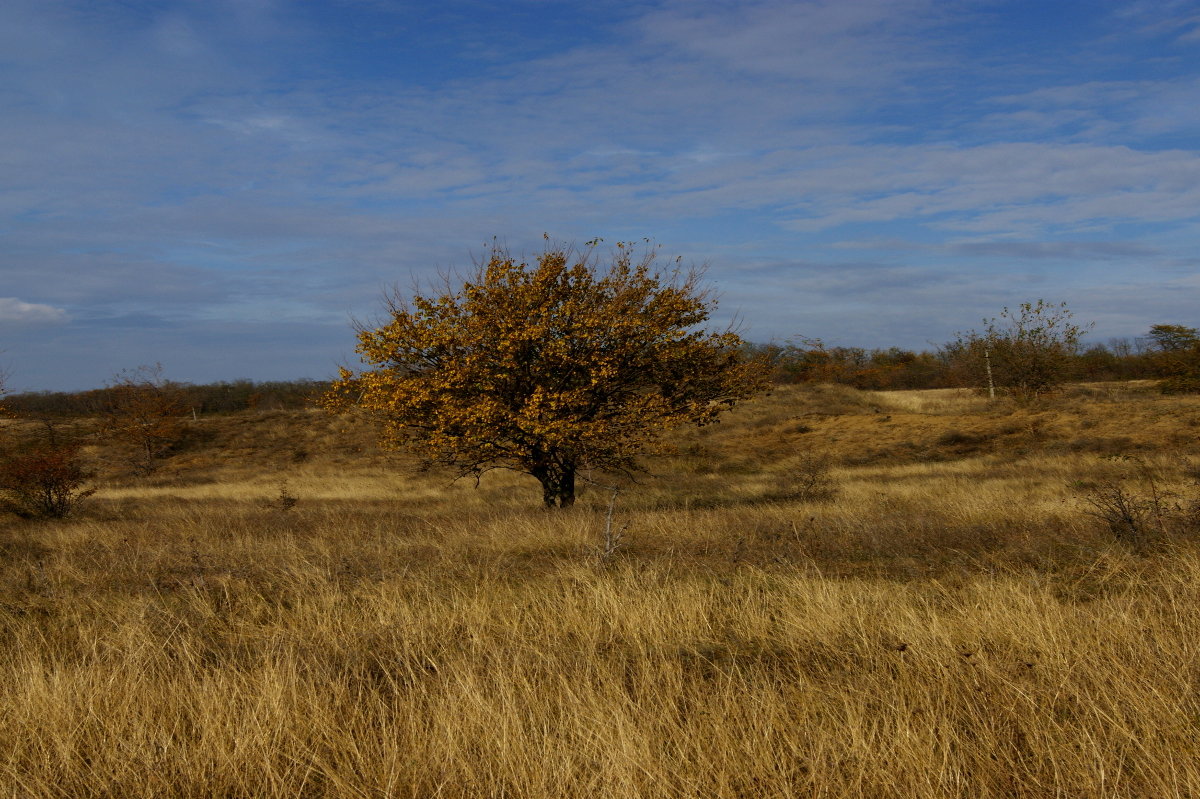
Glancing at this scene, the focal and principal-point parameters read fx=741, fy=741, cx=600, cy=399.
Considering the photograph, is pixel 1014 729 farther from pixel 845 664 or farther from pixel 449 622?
pixel 449 622

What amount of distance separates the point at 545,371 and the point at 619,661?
917cm

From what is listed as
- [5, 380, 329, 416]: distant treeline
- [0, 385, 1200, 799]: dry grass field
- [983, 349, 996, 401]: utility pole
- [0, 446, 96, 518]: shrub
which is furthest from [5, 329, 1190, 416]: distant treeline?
[0, 385, 1200, 799]: dry grass field

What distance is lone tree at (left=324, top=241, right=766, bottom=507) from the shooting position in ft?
41.6

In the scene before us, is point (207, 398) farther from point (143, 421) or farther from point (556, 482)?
point (556, 482)

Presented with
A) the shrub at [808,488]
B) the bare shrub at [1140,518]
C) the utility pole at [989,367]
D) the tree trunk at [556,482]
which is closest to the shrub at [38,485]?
the tree trunk at [556,482]

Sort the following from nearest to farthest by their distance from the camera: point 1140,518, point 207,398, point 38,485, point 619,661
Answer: point 619,661
point 1140,518
point 38,485
point 207,398

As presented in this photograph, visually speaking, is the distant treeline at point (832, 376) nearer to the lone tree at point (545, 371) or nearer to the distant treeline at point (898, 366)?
the distant treeline at point (898, 366)

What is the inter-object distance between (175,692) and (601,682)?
2253 mm

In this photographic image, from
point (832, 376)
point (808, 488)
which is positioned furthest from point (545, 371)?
point (832, 376)

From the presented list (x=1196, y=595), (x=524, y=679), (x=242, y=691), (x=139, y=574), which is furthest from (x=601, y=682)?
(x=139, y=574)

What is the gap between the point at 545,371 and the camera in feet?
43.5

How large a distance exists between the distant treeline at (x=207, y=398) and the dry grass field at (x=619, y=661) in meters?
37.2

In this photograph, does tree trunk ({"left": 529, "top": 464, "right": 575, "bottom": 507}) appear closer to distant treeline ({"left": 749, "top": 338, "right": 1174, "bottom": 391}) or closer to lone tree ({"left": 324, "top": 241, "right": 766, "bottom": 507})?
lone tree ({"left": 324, "top": 241, "right": 766, "bottom": 507})

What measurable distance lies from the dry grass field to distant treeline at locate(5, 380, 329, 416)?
122 feet
